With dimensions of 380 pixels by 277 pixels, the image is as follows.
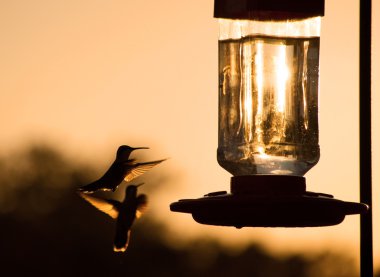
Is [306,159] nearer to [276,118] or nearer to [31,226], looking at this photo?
[276,118]

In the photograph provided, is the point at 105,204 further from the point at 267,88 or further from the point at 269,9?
the point at 269,9

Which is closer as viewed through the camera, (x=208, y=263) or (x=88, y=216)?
(x=88, y=216)

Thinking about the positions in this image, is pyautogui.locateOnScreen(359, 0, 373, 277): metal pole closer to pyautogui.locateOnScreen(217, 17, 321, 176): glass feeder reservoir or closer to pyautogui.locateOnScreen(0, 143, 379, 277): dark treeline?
pyautogui.locateOnScreen(217, 17, 321, 176): glass feeder reservoir

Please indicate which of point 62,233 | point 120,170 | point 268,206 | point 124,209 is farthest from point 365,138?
point 62,233

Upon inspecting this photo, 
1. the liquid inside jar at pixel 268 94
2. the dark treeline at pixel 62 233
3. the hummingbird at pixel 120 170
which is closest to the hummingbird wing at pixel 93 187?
the hummingbird at pixel 120 170

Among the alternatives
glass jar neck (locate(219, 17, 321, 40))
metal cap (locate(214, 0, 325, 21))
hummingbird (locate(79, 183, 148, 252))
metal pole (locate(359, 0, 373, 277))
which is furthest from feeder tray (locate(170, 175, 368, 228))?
hummingbird (locate(79, 183, 148, 252))

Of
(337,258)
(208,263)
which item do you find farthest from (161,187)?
(337,258)

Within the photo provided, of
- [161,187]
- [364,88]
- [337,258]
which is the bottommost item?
[337,258]
